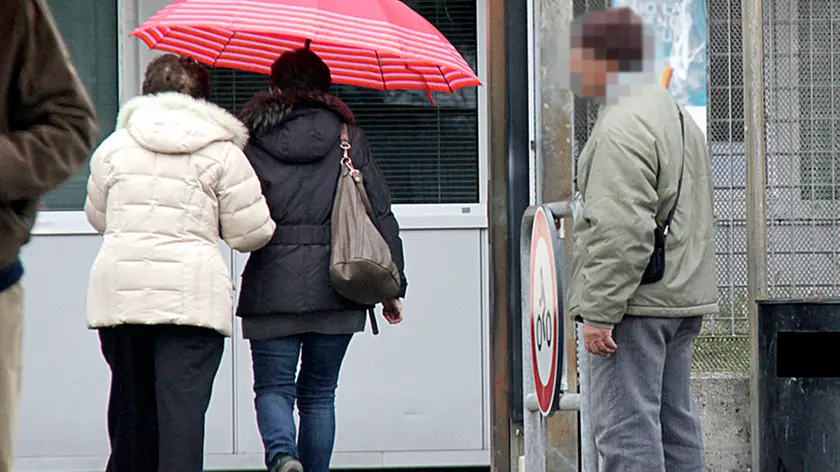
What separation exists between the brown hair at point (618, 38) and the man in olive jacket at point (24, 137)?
7.41ft

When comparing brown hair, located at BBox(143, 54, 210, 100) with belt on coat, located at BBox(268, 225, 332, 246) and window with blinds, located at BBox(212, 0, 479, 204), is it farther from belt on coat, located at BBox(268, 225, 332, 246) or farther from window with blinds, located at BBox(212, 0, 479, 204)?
window with blinds, located at BBox(212, 0, 479, 204)

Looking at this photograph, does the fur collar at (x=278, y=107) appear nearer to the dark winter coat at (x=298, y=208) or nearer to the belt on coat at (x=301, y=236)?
the dark winter coat at (x=298, y=208)

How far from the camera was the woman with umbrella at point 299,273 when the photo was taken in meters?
4.97

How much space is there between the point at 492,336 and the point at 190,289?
4.69 ft

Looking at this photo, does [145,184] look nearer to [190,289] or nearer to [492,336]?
[190,289]

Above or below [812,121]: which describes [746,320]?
below

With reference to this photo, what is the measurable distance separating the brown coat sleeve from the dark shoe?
101 inches

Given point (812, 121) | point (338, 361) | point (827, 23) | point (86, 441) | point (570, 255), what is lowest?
point (86, 441)

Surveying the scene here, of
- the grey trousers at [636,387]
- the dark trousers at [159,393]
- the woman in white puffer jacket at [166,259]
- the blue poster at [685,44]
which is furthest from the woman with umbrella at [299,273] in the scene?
the blue poster at [685,44]

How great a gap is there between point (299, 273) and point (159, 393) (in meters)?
0.67

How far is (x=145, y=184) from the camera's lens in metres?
4.73

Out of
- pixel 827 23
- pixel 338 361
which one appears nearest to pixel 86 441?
pixel 338 361

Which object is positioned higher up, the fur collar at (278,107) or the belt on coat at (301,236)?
the fur collar at (278,107)

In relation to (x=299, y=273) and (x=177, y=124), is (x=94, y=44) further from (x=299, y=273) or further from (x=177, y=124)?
(x=299, y=273)
